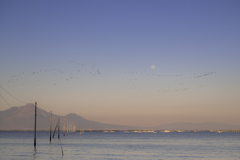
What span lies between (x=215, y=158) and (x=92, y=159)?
826 inches

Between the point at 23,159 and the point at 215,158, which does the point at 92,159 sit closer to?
the point at 23,159

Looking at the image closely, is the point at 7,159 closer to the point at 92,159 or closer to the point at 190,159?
the point at 92,159

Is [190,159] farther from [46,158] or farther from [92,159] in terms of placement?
[46,158]

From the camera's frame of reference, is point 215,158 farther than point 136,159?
Yes

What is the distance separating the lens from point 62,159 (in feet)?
154

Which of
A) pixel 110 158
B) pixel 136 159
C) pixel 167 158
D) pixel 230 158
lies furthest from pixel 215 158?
pixel 110 158

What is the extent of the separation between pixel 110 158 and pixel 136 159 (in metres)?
4.24

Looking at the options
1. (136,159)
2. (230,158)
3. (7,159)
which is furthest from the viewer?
(230,158)

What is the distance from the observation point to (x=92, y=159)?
4812 centimetres

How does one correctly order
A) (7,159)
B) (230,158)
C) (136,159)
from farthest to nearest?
(230,158), (136,159), (7,159)

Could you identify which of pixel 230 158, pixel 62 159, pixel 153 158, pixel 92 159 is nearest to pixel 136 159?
pixel 153 158

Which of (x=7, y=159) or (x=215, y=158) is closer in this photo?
(x=7, y=159)

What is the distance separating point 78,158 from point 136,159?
9151 millimetres

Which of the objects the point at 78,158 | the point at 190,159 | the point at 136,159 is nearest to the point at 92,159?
the point at 78,158
